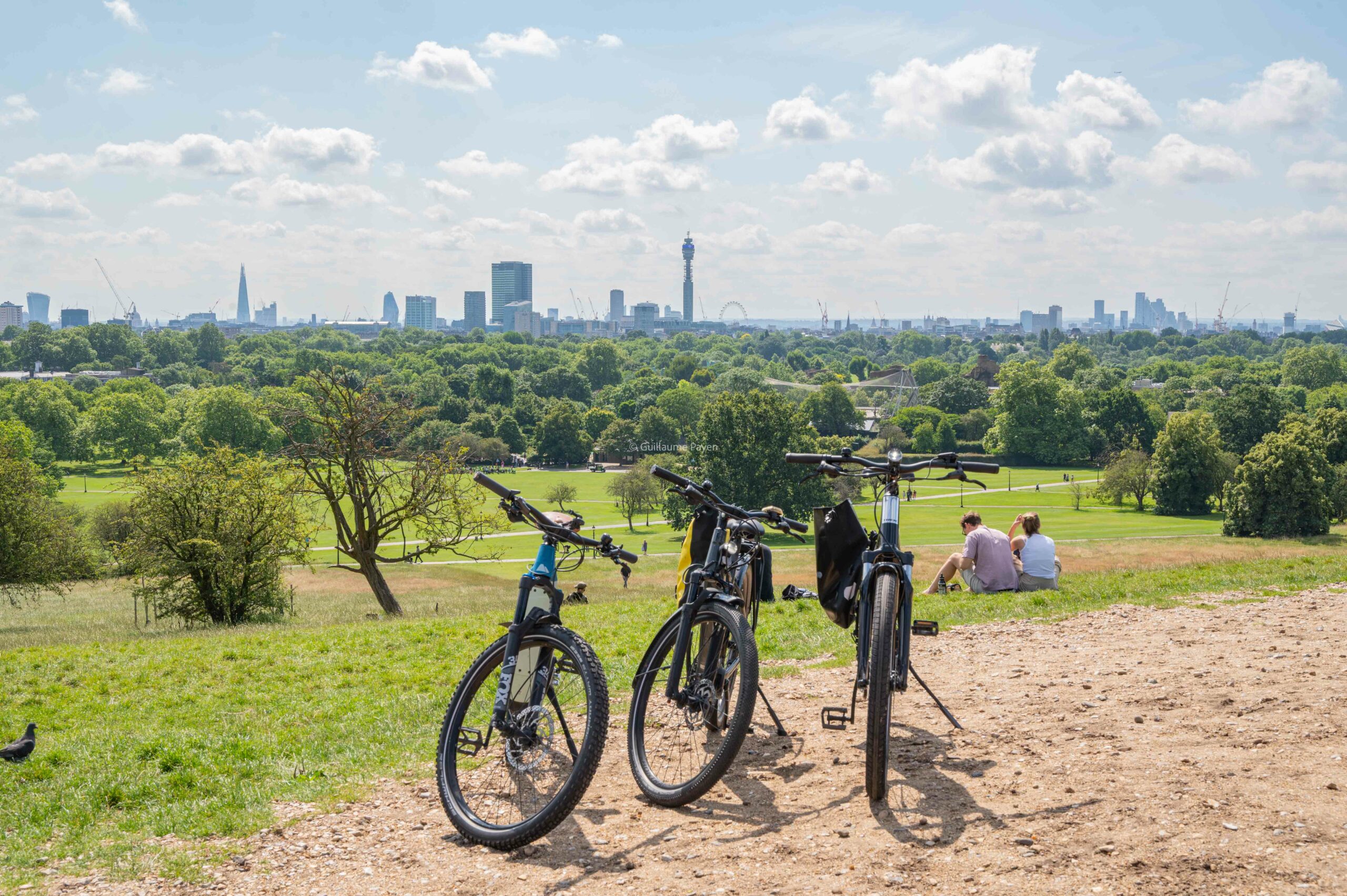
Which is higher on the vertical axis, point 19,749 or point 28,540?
Result: point 19,749

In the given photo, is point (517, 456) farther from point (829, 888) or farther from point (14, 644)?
point (829, 888)

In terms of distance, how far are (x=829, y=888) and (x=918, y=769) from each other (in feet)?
6.26

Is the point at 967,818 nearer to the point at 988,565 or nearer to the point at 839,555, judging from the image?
the point at 839,555

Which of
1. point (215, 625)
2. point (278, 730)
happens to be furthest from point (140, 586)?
point (278, 730)

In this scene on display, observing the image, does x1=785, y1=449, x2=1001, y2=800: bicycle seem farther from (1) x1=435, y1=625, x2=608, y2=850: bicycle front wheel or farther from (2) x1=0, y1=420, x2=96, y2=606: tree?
(2) x1=0, y1=420, x2=96, y2=606: tree

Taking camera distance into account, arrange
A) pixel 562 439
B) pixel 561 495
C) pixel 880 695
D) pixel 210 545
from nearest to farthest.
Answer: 1. pixel 880 695
2. pixel 210 545
3. pixel 561 495
4. pixel 562 439

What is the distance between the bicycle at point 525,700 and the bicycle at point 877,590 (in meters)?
1.57

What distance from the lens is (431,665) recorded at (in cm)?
1305

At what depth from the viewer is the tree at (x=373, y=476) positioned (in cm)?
2758

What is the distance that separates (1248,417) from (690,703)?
10934cm

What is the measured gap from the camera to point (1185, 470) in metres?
78.8

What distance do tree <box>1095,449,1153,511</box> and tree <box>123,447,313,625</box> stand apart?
7261 cm

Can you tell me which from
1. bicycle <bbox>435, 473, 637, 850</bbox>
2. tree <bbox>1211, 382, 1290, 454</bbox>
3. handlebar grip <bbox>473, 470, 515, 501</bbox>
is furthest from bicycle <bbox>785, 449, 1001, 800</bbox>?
tree <bbox>1211, 382, 1290, 454</bbox>

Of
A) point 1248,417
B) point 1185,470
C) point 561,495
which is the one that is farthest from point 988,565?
point 1248,417
